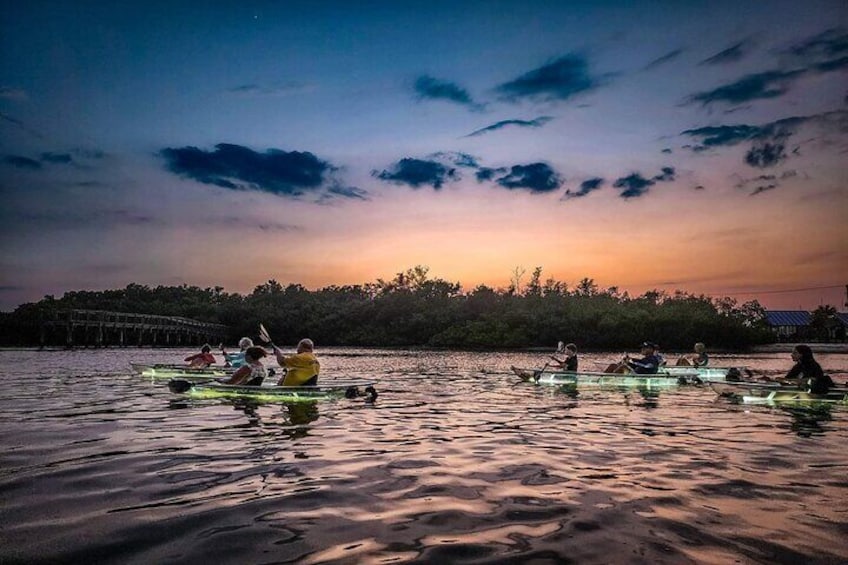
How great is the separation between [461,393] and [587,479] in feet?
45.2

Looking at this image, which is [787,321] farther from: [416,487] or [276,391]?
[416,487]

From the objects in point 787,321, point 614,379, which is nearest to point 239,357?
point 614,379

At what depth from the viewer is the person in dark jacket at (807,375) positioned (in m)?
17.6

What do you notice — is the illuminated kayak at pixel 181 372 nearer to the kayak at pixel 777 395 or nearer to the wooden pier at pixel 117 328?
the kayak at pixel 777 395

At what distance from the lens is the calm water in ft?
18.4

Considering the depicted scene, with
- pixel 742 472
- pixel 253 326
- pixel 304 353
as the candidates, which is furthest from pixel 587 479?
pixel 253 326

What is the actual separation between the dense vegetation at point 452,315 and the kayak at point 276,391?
2405 inches

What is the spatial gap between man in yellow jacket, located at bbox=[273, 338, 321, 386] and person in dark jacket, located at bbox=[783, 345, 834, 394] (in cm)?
1486

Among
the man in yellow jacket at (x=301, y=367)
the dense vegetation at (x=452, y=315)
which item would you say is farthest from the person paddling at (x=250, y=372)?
the dense vegetation at (x=452, y=315)

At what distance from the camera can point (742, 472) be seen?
8945 mm

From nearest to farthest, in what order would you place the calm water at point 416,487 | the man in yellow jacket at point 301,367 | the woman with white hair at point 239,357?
the calm water at point 416,487 < the man in yellow jacket at point 301,367 < the woman with white hair at point 239,357

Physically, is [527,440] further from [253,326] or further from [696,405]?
[253,326]

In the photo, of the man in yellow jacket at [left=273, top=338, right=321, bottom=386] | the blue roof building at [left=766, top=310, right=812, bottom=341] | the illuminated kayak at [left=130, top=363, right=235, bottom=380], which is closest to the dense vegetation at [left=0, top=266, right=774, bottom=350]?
the blue roof building at [left=766, top=310, right=812, bottom=341]

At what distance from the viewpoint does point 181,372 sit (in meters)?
25.9
